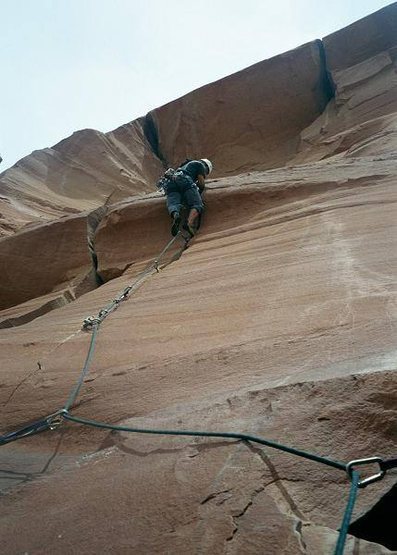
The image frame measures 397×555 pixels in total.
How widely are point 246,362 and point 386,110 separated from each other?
932 centimetres

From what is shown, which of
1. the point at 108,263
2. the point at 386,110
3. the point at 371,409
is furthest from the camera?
the point at 386,110

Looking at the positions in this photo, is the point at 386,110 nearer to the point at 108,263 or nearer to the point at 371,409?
the point at 108,263

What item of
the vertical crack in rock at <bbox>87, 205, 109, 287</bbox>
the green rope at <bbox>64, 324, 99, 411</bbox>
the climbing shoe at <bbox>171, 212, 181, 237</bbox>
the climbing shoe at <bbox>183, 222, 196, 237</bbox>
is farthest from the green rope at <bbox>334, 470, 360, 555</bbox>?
the vertical crack in rock at <bbox>87, 205, 109, 287</bbox>

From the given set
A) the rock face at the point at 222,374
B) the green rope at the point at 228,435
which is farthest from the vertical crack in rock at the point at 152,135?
the green rope at the point at 228,435

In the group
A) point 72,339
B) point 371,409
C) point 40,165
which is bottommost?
point 371,409

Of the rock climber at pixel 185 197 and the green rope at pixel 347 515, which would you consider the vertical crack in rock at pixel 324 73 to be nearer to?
the rock climber at pixel 185 197

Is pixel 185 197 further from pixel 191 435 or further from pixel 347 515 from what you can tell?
pixel 347 515

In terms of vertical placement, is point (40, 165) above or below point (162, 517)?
above

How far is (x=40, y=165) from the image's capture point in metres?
13.3


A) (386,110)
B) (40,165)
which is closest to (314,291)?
(386,110)

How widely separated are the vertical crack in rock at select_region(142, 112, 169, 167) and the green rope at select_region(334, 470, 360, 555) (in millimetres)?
13860

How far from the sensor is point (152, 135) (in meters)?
14.9

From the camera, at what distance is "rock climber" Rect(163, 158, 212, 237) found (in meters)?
5.33

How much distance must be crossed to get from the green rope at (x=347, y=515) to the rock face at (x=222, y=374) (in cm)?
5
